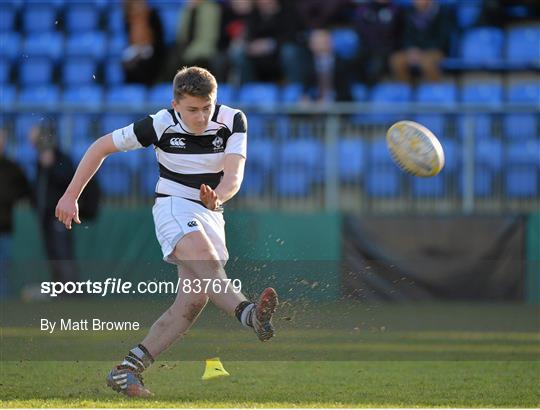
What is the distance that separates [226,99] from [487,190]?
370cm

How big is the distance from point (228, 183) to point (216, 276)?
0.55 meters

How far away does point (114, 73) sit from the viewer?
722 inches

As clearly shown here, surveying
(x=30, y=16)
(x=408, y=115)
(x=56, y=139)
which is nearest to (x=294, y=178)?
(x=408, y=115)

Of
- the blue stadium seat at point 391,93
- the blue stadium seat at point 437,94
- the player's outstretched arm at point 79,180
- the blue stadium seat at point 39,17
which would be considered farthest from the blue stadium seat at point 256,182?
the player's outstretched arm at point 79,180

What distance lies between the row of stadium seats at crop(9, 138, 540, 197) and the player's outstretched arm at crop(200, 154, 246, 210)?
294 inches

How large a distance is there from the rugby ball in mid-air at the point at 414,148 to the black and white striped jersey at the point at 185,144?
167 centimetres

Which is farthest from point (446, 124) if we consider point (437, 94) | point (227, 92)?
point (227, 92)

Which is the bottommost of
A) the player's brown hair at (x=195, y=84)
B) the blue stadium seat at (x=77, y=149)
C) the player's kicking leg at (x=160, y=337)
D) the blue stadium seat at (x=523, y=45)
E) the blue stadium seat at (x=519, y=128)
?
the player's kicking leg at (x=160, y=337)

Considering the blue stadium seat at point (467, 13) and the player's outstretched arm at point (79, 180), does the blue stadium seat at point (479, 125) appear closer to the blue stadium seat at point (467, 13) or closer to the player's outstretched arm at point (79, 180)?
the blue stadium seat at point (467, 13)

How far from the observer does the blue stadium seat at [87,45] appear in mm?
18641

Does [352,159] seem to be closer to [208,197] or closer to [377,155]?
[377,155]

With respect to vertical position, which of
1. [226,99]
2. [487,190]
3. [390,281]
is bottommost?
[390,281]

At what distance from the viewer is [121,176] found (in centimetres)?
1552

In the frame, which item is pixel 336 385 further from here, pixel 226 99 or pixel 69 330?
pixel 226 99
